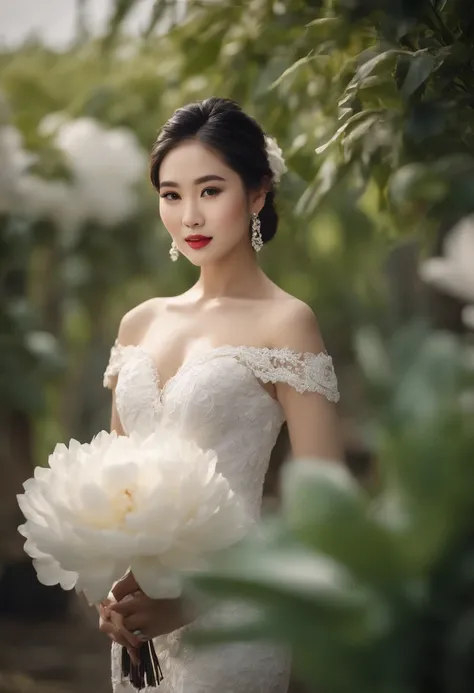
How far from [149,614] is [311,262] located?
183 inches

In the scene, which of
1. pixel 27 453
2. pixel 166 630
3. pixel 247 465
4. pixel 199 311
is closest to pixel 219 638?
pixel 166 630

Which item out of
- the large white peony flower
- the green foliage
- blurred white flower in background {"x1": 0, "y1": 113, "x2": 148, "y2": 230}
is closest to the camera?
the green foliage

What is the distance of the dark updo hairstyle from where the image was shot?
2.14 metres

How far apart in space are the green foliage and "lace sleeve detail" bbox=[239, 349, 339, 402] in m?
1.07

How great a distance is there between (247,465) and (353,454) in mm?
8165

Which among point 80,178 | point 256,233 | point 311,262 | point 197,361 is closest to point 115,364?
point 197,361

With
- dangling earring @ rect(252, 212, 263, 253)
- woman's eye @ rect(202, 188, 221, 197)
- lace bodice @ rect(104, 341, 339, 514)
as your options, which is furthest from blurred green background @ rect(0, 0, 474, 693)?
lace bodice @ rect(104, 341, 339, 514)

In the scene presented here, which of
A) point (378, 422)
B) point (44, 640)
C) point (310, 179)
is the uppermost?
point (44, 640)

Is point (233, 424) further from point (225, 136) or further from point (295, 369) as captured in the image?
point (225, 136)

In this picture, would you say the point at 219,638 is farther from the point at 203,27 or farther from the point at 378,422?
the point at 203,27

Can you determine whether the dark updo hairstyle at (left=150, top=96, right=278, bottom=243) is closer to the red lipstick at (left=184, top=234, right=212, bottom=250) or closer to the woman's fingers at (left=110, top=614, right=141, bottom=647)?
the red lipstick at (left=184, top=234, right=212, bottom=250)

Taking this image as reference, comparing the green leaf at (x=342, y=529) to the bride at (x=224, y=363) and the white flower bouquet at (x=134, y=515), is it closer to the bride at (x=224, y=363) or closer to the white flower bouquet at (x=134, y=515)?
the white flower bouquet at (x=134, y=515)

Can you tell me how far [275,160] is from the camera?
7.38 feet

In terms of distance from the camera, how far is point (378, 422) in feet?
2.99
